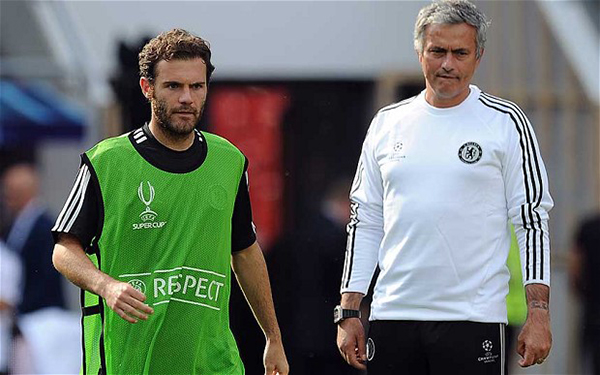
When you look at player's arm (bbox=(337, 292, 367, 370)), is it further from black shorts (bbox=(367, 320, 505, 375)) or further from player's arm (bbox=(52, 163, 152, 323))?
player's arm (bbox=(52, 163, 152, 323))

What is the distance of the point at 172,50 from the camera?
509cm

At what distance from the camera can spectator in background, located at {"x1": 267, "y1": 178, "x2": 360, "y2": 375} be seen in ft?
34.6

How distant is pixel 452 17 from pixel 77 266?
1.60 meters

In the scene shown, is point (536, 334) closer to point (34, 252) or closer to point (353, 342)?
point (353, 342)

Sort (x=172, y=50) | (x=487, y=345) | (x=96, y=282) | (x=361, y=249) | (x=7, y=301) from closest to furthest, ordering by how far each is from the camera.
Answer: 1. (x=96, y=282)
2. (x=172, y=50)
3. (x=487, y=345)
4. (x=361, y=249)
5. (x=7, y=301)

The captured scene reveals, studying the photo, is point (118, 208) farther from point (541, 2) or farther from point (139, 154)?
point (541, 2)

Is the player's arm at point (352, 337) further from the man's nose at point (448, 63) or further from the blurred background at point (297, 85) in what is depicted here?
the blurred background at point (297, 85)

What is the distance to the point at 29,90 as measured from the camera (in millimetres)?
12430

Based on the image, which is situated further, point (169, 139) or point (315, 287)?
point (315, 287)

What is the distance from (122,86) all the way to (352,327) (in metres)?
Result: 6.77

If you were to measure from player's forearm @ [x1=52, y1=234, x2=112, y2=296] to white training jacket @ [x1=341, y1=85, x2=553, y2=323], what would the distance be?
43.0 inches

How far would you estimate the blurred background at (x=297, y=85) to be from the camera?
12.4 m

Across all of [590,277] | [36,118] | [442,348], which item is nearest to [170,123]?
[442,348]

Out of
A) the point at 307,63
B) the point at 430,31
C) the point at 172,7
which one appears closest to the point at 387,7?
the point at 307,63
